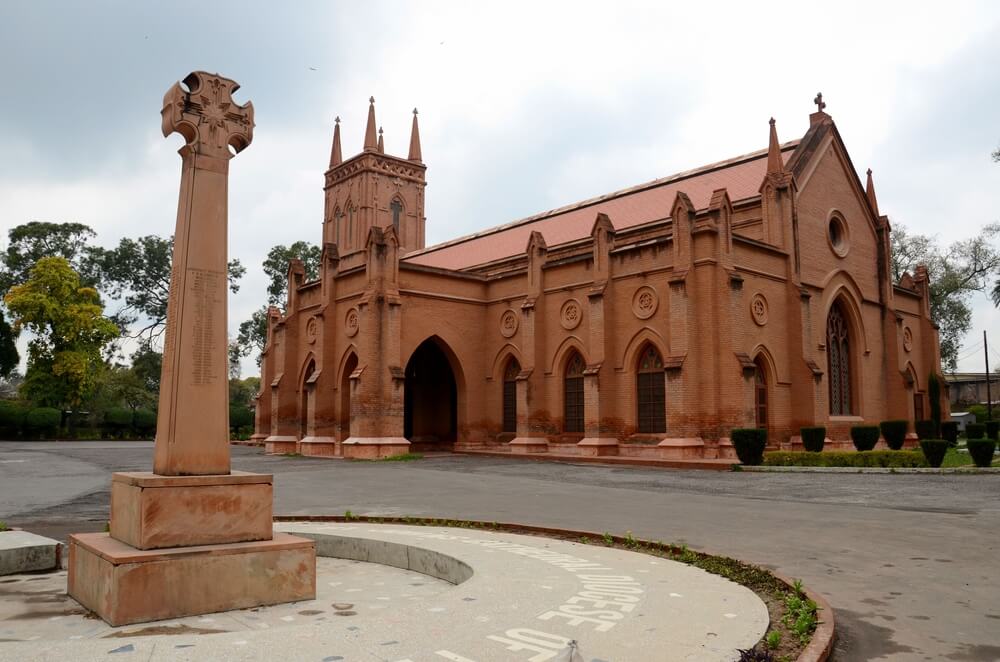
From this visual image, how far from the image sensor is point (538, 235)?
3136 centimetres

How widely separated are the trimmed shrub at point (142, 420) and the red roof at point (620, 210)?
2286cm

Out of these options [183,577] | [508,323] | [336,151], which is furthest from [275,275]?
[183,577]

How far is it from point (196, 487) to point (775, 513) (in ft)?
28.6

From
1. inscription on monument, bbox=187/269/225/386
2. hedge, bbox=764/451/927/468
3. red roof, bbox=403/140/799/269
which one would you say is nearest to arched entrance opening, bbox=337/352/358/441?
red roof, bbox=403/140/799/269

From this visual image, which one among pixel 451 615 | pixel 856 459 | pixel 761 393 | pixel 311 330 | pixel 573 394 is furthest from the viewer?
pixel 311 330

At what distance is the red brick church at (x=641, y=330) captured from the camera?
2534 centimetres

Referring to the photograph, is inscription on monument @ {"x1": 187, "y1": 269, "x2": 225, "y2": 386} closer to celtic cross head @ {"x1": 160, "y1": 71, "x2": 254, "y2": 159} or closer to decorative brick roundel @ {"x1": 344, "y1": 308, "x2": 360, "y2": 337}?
celtic cross head @ {"x1": 160, "y1": 71, "x2": 254, "y2": 159}

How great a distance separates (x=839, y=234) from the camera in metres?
32.0

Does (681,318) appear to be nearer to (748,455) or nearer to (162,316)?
(748,455)

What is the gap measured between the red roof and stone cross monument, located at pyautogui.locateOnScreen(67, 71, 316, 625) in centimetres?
2636

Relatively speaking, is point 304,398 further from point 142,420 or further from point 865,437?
point 865,437

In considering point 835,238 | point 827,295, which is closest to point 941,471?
point 827,295

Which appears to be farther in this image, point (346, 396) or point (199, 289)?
point (346, 396)

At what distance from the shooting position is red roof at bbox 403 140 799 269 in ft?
105
